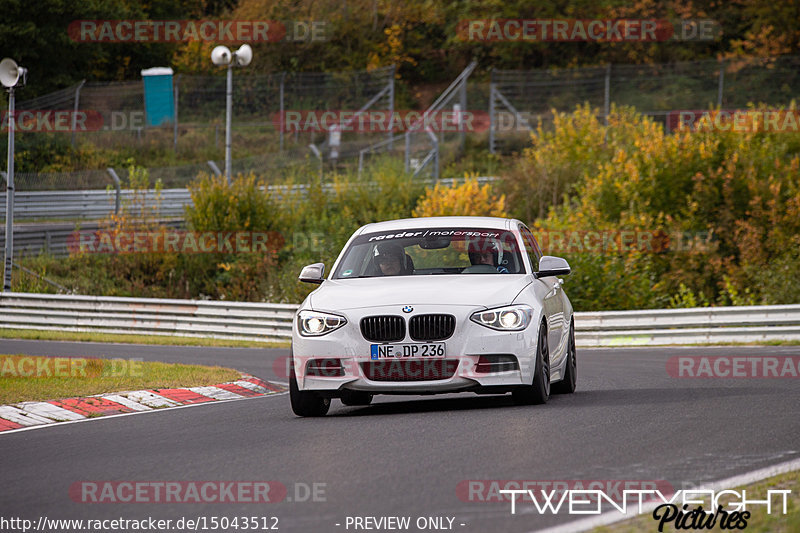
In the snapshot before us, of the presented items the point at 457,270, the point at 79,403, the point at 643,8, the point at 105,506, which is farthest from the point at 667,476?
the point at 643,8

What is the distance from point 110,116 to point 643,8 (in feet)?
80.6

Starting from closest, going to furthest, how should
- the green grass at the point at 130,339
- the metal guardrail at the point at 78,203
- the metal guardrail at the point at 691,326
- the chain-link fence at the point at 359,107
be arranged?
the metal guardrail at the point at 691,326, the green grass at the point at 130,339, the metal guardrail at the point at 78,203, the chain-link fence at the point at 359,107

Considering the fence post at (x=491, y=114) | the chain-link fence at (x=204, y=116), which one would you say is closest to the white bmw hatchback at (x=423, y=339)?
the fence post at (x=491, y=114)

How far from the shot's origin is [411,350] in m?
10.4

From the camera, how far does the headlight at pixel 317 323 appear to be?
10688 millimetres

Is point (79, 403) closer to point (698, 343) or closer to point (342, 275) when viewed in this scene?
point (342, 275)

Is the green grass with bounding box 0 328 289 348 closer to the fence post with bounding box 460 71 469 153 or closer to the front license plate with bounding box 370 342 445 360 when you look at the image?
the front license plate with bounding box 370 342 445 360

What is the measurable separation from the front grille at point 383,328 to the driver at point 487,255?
1681 millimetres

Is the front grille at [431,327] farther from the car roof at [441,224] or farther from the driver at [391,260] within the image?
the car roof at [441,224]

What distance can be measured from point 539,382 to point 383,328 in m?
1.43

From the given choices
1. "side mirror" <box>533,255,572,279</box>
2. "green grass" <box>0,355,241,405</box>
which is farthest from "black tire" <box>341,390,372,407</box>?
"green grass" <box>0,355,241,405</box>

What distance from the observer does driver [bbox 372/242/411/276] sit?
11.8 metres

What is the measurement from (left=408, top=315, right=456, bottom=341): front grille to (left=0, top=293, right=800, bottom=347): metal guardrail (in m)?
13.3

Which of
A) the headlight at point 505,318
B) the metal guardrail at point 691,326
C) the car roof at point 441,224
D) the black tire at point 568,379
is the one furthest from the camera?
the metal guardrail at point 691,326
